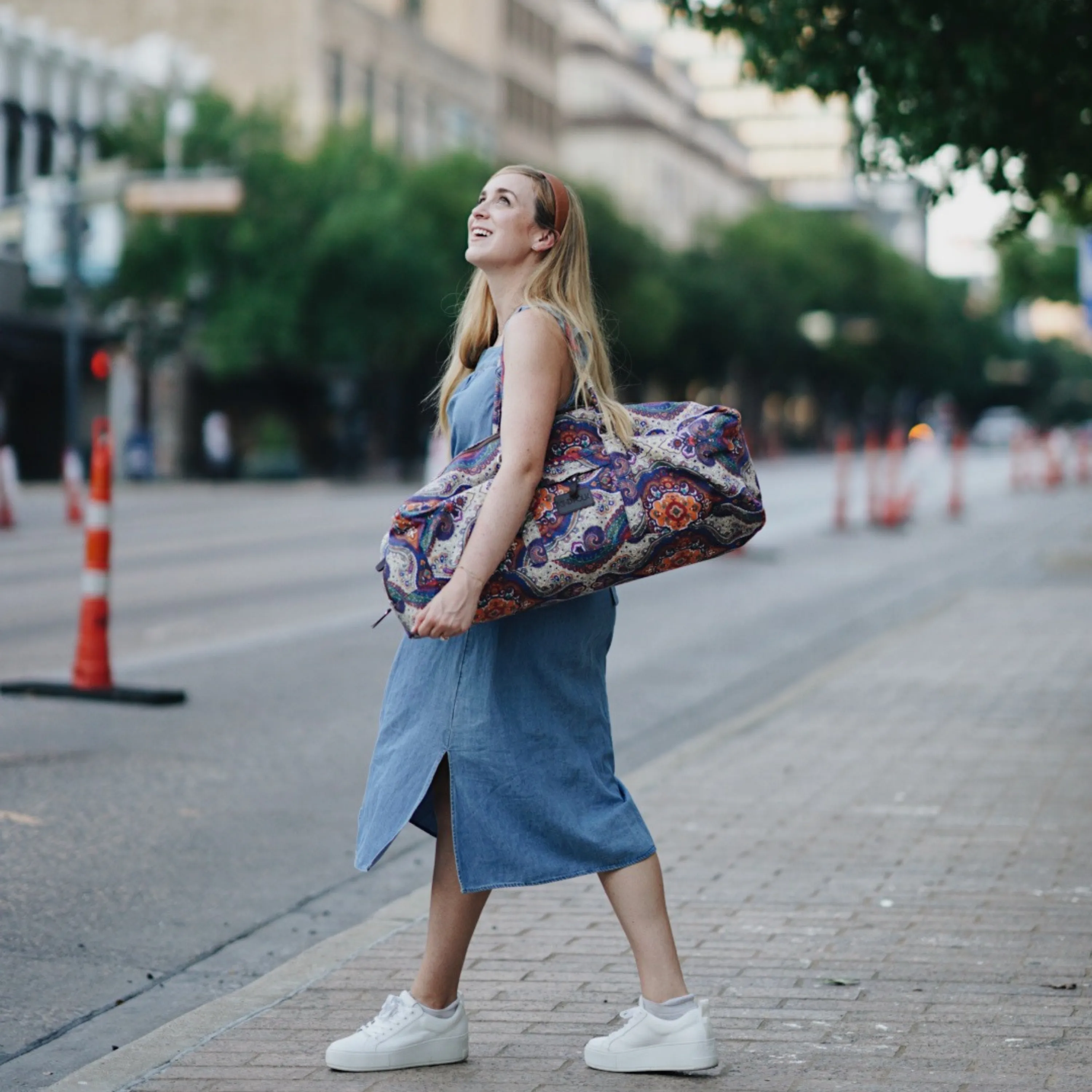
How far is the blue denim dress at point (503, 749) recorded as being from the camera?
3859 mm

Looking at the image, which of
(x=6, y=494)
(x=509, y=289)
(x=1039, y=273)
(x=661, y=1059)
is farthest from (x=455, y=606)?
(x=1039, y=273)

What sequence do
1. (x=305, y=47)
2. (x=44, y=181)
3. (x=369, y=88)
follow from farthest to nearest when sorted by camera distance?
1. (x=369, y=88)
2. (x=305, y=47)
3. (x=44, y=181)

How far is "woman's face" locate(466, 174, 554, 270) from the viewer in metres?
3.93

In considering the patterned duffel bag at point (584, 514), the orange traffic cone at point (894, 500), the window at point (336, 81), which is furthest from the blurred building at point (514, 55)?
the patterned duffel bag at point (584, 514)

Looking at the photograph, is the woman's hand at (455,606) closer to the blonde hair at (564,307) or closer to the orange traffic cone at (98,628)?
the blonde hair at (564,307)

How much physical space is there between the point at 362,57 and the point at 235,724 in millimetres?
59491

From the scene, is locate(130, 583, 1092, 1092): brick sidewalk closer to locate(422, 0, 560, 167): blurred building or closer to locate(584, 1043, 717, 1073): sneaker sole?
locate(584, 1043, 717, 1073): sneaker sole

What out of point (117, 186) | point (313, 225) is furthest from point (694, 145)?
point (117, 186)

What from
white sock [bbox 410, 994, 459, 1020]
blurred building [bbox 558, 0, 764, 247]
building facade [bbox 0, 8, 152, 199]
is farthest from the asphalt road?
blurred building [bbox 558, 0, 764, 247]

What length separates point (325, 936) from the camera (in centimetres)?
553

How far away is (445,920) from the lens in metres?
4.00

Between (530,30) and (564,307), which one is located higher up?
(530,30)

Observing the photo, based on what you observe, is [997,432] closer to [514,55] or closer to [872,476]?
[514,55]

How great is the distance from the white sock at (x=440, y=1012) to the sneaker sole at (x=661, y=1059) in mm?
296
